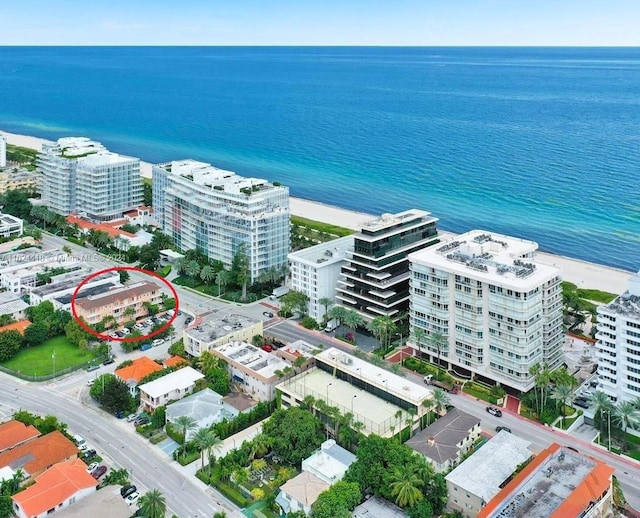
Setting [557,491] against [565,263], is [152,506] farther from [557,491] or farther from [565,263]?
[565,263]

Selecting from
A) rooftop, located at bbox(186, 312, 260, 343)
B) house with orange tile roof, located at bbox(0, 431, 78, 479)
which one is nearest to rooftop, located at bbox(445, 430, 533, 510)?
house with orange tile roof, located at bbox(0, 431, 78, 479)

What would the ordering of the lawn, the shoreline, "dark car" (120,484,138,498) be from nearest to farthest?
"dark car" (120,484,138,498), the lawn, the shoreline

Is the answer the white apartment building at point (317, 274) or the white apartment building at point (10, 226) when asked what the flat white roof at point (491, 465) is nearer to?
the white apartment building at point (317, 274)

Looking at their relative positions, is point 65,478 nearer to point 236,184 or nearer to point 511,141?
point 236,184

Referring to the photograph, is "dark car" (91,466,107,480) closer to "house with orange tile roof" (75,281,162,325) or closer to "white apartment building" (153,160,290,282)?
"house with orange tile roof" (75,281,162,325)

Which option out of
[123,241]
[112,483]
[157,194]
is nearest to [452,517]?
[112,483]
